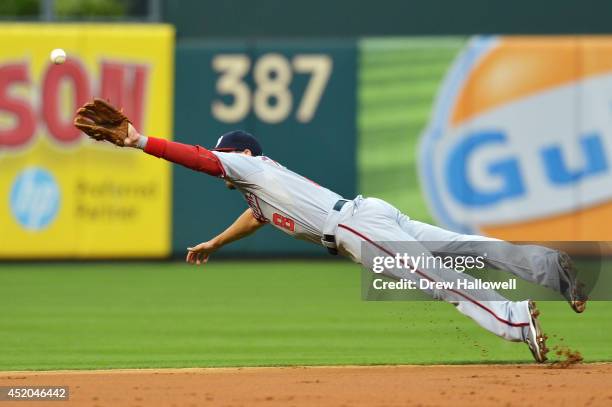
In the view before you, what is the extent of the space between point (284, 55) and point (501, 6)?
3.71 m

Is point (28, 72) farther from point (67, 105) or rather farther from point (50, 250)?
point (50, 250)

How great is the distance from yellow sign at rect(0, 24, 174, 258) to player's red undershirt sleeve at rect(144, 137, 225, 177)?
866 centimetres

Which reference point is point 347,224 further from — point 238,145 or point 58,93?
point 58,93

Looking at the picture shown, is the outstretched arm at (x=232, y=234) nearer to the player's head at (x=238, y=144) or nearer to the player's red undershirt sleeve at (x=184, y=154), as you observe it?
the player's head at (x=238, y=144)

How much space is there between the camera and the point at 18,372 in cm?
797

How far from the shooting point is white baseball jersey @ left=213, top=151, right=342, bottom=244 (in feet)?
25.1

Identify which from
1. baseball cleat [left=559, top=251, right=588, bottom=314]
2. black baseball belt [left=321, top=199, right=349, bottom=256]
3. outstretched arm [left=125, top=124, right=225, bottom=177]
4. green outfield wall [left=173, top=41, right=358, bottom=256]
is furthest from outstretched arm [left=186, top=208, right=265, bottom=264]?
green outfield wall [left=173, top=41, right=358, bottom=256]

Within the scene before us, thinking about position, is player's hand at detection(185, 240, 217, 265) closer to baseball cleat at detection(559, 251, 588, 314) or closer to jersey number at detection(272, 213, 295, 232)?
jersey number at detection(272, 213, 295, 232)

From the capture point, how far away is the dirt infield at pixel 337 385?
259 inches

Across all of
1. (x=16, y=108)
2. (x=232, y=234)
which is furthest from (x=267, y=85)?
(x=232, y=234)

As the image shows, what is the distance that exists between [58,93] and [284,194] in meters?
8.78

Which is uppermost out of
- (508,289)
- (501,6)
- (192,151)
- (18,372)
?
(501,6)

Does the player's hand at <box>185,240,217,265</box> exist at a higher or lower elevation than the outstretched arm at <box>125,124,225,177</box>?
lower

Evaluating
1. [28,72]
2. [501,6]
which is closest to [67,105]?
[28,72]
